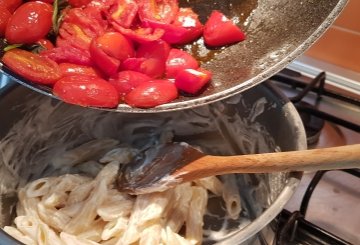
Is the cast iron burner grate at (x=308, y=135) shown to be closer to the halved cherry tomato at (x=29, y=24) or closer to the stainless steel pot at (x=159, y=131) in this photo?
the stainless steel pot at (x=159, y=131)

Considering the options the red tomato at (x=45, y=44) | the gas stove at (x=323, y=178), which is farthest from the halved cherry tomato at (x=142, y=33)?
the gas stove at (x=323, y=178)

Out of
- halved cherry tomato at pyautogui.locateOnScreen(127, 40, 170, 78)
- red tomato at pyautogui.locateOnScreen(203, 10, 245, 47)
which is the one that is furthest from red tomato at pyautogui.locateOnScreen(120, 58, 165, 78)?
red tomato at pyautogui.locateOnScreen(203, 10, 245, 47)

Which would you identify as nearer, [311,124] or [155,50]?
[155,50]

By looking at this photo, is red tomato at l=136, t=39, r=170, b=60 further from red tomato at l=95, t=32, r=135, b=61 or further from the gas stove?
the gas stove

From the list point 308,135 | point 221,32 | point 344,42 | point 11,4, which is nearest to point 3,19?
point 11,4

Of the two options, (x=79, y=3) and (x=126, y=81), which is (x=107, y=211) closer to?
(x=126, y=81)

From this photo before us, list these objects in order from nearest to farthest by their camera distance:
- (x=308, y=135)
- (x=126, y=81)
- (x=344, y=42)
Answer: (x=126, y=81)
(x=308, y=135)
(x=344, y=42)
